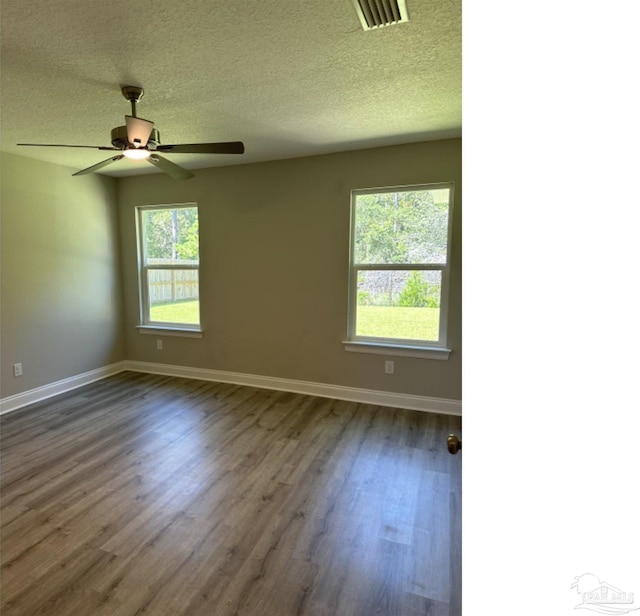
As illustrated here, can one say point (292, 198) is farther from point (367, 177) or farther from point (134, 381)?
point (134, 381)

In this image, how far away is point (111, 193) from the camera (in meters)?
4.40

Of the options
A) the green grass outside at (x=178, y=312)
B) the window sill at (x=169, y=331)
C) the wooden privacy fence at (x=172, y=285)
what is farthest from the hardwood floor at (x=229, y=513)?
the wooden privacy fence at (x=172, y=285)

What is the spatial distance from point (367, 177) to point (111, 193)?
3238mm

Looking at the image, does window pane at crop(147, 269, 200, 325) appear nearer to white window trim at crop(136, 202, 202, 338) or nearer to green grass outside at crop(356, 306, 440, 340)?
white window trim at crop(136, 202, 202, 338)

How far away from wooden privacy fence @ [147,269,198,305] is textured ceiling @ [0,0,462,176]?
1.68 m

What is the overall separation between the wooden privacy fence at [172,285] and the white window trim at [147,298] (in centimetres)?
6

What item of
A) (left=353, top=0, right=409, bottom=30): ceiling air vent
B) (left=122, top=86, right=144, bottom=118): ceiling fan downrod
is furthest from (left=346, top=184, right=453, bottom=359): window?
(left=122, top=86, right=144, bottom=118): ceiling fan downrod

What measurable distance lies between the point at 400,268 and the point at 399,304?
36cm

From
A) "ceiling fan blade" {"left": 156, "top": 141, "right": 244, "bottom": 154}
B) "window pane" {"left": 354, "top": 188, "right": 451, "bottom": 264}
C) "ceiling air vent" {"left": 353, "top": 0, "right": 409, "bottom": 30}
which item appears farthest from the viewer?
"window pane" {"left": 354, "top": 188, "right": 451, "bottom": 264}

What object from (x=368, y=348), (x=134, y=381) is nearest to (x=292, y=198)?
(x=368, y=348)

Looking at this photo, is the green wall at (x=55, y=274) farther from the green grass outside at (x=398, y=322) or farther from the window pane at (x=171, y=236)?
the green grass outside at (x=398, y=322)

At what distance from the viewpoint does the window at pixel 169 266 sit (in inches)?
168

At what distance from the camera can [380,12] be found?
146 centimetres

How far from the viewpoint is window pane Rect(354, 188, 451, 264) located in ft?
10.8
